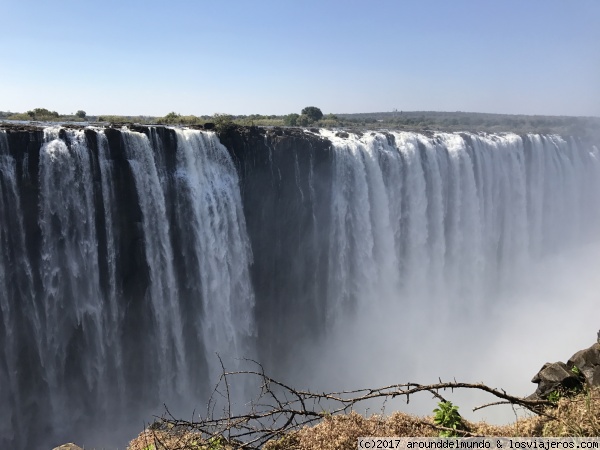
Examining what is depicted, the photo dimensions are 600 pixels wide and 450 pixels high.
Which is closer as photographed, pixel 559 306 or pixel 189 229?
pixel 189 229

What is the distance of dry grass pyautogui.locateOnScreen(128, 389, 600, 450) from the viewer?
448 centimetres

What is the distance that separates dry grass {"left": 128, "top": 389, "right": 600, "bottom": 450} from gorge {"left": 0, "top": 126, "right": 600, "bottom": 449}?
11.7 m

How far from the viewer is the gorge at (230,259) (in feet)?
48.0

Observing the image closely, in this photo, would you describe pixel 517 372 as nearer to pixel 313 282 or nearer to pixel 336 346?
pixel 336 346

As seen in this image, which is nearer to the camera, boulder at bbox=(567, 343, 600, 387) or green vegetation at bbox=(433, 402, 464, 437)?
green vegetation at bbox=(433, 402, 464, 437)

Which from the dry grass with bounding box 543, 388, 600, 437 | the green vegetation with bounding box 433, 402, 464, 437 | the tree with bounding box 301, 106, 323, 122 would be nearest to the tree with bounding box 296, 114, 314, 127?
the tree with bounding box 301, 106, 323, 122

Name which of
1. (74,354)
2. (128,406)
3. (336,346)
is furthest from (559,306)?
(74,354)

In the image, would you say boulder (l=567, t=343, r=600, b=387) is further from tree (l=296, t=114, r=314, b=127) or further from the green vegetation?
tree (l=296, t=114, r=314, b=127)

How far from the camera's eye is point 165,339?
17.3 m

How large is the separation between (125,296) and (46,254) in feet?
10.2

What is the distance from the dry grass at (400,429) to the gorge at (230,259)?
38.5 ft

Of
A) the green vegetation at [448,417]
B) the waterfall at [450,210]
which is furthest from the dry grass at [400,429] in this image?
the waterfall at [450,210]

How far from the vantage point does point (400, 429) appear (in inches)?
195

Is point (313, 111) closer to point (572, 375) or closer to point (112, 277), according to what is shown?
point (112, 277)
